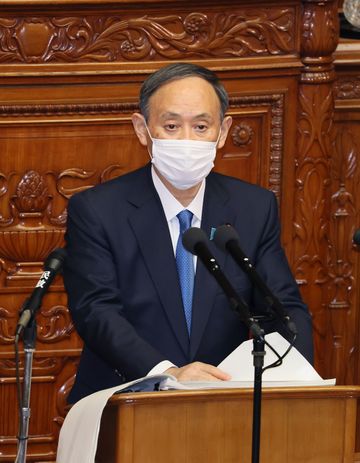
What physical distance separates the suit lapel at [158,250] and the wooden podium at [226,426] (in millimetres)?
704

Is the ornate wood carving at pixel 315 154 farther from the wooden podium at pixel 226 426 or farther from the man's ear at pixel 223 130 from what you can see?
the wooden podium at pixel 226 426

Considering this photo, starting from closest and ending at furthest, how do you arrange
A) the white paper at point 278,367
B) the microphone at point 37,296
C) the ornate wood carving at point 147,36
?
the microphone at point 37,296
the white paper at point 278,367
the ornate wood carving at point 147,36

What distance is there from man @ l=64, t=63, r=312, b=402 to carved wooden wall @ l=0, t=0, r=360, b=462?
1.02 meters

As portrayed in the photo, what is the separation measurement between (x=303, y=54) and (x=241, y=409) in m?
2.35

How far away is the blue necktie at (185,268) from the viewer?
12.6 feet

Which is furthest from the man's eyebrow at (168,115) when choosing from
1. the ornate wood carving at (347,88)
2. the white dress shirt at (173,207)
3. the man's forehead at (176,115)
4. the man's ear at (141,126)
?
the ornate wood carving at (347,88)

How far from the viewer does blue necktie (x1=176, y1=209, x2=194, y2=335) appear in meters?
3.84

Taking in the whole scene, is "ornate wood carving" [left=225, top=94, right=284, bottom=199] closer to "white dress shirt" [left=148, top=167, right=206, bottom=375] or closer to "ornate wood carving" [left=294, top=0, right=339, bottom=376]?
"ornate wood carving" [left=294, top=0, right=339, bottom=376]

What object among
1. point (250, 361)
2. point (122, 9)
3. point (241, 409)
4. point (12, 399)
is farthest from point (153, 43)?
point (241, 409)

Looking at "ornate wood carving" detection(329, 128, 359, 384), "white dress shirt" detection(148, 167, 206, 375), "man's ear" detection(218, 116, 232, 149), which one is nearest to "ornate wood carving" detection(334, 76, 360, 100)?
"ornate wood carving" detection(329, 128, 359, 384)

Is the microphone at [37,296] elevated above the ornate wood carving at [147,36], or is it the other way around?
the ornate wood carving at [147,36]

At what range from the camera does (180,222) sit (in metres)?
3.88

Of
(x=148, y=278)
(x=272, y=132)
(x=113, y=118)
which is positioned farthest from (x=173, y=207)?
(x=272, y=132)

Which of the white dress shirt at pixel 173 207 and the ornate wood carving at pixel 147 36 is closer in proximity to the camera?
the white dress shirt at pixel 173 207
